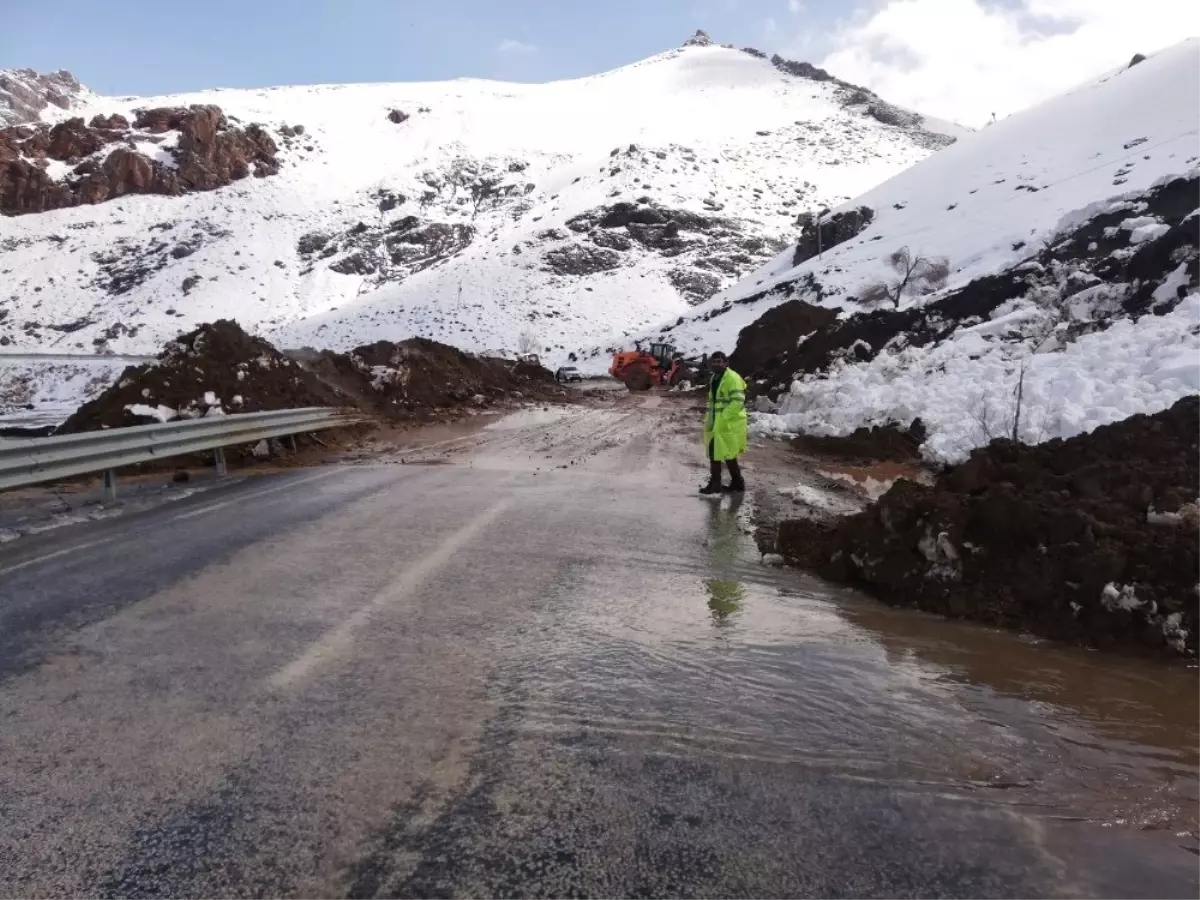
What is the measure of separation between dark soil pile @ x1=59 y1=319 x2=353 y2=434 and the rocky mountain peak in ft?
529

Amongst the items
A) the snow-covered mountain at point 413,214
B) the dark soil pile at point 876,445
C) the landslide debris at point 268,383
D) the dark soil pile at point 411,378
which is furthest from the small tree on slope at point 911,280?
the dark soil pile at point 876,445

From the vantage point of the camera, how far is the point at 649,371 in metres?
36.2

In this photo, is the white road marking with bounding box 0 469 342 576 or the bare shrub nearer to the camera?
the white road marking with bounding box 0 469 342 576

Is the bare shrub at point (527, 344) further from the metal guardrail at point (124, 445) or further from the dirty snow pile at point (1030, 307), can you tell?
the metal guardrail at point (124, 445)

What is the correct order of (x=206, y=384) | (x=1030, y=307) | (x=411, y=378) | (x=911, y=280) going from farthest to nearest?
(x=911, y=280) < (x=411, y=378) < (x=1030, y=307) < (x=206, y=384)

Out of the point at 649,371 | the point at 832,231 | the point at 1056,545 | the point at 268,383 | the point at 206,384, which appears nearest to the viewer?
the point at 1056,545

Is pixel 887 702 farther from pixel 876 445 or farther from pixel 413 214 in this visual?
pixel 413 214

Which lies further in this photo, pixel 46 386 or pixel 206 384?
pixel 46 386

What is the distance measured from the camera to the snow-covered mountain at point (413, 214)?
76688mm

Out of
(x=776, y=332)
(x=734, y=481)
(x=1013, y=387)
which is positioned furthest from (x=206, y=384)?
(x=776, y=332)

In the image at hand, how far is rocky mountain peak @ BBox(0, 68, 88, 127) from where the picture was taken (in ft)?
497

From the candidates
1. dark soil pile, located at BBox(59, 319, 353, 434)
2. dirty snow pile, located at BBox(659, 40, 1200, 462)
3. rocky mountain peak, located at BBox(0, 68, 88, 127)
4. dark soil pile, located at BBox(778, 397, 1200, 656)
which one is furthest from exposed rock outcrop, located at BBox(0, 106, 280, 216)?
dark soil pile, located at BBox(778, 397, 1200, 656)

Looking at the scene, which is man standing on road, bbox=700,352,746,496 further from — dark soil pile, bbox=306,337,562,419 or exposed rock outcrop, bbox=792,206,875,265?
exposed rock outcrop, bbox=792,206,875,265

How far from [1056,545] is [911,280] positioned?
42.3 metres
